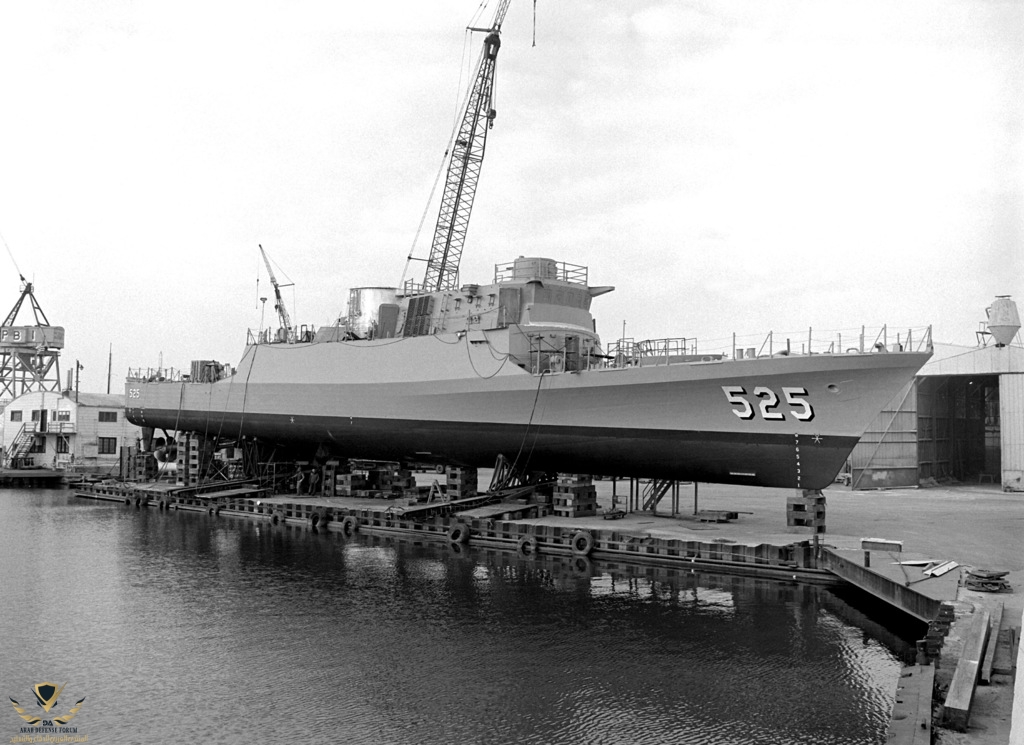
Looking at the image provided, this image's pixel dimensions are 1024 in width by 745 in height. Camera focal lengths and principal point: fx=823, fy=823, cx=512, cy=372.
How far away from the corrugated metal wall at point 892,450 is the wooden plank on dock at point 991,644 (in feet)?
79.9

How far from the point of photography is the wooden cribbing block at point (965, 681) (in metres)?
6.13

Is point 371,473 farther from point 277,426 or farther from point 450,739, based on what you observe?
point 450,739

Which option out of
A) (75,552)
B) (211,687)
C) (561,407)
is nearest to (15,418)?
(75,552)

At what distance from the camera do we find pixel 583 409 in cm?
1683

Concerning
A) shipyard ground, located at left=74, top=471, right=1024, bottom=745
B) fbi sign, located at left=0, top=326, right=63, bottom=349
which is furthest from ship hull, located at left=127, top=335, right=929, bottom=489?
fbi sign, located at left=0, top=326, right=63, bottom=349

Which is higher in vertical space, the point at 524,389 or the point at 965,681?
the point at 524,389

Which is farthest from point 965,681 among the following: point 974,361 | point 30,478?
point 30,478

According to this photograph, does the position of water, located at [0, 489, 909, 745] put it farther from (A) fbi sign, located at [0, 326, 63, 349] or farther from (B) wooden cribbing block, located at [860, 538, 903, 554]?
(A) fbi sign, located at [0, 326, 63, 349]

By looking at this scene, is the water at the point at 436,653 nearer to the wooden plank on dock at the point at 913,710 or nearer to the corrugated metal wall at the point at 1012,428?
the wooden plank on dock at the point at 913,710

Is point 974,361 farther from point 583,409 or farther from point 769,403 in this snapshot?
point 583,409

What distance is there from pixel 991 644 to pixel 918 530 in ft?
36.9

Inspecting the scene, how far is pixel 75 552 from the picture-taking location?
55.6 feet

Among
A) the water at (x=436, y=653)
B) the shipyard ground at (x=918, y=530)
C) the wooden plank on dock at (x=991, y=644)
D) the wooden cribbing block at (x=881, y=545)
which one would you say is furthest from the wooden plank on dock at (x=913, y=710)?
the wooden cribbing block at (x=881, y=545)

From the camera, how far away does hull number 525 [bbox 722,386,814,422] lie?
1455cm
